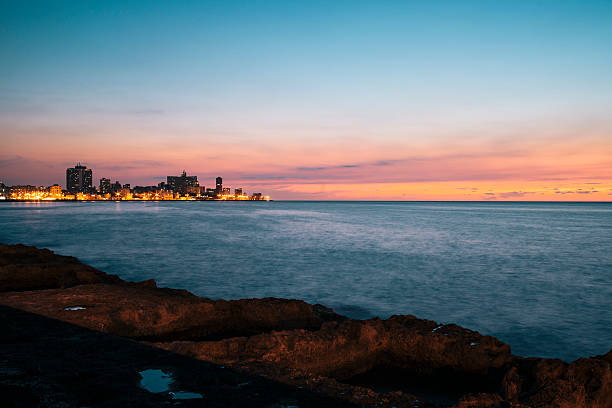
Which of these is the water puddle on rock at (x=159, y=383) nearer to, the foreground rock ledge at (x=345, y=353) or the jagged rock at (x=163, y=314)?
the foreground rock ledge at (x=345, y=353)

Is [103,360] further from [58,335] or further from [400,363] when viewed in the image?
[400,363]

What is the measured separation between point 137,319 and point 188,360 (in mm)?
2184

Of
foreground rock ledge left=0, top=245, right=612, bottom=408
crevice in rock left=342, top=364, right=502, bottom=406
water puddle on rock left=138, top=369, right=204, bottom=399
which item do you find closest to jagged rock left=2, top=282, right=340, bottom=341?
foreground rock ledge left=0, top=245, right=612, bottom=408

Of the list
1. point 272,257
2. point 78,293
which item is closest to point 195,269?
point 272,257

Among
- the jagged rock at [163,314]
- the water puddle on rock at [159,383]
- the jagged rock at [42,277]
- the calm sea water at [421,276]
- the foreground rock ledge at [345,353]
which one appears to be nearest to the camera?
the water puddle on rock at [159,383]

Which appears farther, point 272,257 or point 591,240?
point 591,240

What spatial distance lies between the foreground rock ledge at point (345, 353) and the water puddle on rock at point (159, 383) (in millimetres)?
433

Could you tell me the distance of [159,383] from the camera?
14.8 ft

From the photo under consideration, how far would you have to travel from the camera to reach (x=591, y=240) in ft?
111

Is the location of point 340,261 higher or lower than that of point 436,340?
lower

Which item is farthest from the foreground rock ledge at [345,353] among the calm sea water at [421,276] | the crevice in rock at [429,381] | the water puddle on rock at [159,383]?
the calm sea water at [421,276]

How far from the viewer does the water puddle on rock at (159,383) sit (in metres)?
4.23

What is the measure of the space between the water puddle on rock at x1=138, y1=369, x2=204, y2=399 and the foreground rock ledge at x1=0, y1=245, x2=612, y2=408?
43cm

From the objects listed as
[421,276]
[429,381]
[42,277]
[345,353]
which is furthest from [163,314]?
[421,276]
